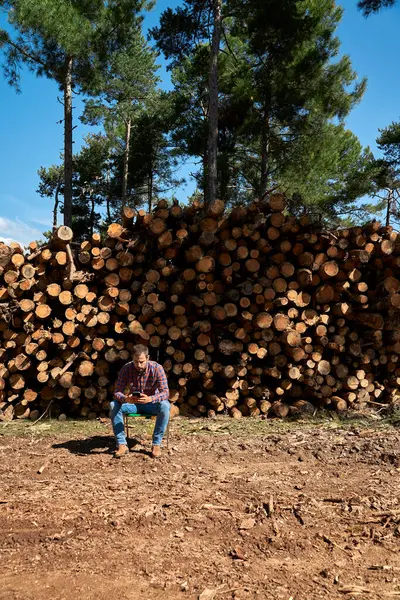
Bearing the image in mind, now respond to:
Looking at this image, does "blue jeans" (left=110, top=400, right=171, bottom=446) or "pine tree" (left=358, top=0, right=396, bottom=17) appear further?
"pine tree" (left=358, top=0, right=396, bottom=17)

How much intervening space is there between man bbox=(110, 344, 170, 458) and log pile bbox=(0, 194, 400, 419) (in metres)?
1.14

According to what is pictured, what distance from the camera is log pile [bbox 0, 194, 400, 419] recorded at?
5840 millimetres

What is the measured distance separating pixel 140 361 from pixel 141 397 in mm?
339

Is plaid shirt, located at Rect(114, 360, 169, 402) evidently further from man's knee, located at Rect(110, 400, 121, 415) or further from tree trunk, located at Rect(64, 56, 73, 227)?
tree trunk, located at Rect(64, 56, 73, 227)

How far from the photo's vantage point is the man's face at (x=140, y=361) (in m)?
4.55

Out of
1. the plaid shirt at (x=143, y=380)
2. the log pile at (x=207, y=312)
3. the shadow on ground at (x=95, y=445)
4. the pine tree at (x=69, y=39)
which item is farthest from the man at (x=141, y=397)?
the pine tree at (x=69, y=39)

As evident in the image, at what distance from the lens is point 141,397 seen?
4.48 meters

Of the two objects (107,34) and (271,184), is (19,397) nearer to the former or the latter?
(107,34)

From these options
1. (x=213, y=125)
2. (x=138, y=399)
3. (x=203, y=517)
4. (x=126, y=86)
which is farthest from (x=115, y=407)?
(x=126, y=86)

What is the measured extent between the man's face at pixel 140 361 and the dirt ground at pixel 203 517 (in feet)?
2.66

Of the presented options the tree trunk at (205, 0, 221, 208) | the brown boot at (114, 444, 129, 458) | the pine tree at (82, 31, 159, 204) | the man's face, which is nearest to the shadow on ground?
the brown boot at (114, 444, 129, 458)

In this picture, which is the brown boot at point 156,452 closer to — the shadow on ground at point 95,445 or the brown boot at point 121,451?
the shadow on ground at point 95,445

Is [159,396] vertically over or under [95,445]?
over

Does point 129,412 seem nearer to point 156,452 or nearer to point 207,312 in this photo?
point 156,452
